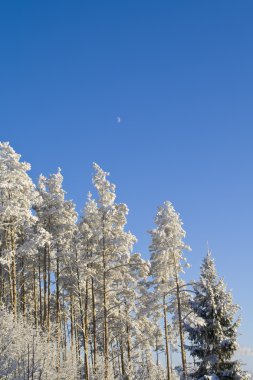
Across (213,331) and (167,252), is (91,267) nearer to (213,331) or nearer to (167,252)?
(167,252)

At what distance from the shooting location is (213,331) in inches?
987

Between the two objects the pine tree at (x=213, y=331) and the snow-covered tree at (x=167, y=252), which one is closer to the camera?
the pine tree at (x=213, y=331)

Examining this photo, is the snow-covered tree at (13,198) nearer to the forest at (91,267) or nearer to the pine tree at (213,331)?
the forest at (91,267)

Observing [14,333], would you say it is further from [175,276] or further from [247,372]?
[175,276]

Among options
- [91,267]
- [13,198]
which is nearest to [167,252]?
[91,267]

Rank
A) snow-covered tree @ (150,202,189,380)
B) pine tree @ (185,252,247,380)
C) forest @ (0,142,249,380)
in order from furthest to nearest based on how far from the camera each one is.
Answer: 1. snow-covered tree @ (150,202,189,380)
2. forest @ (0,142,249,380)
3. pine tree @ (185,252,247,380)

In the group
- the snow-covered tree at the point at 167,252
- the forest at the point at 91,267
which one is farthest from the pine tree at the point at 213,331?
the snow-covered tree at the point at 167,252

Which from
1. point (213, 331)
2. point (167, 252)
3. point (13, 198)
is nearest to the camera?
point (213, 331)

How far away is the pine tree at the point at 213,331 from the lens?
80.3 ft

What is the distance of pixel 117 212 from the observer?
3719 cm

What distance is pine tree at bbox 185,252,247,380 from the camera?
2447cm

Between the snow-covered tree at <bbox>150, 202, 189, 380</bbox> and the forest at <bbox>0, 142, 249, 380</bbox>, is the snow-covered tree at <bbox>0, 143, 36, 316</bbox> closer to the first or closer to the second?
the forest at <bbox>0, 142, 249, 380</bbox>

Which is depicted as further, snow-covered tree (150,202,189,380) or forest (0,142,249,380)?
snow-covered tree (150,202,189,380)

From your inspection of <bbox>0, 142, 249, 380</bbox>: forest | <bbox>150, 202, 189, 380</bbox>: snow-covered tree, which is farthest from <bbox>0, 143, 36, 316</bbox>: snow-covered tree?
<bbox>150, 202, 189, 380</bbox>: snow-covered tree
